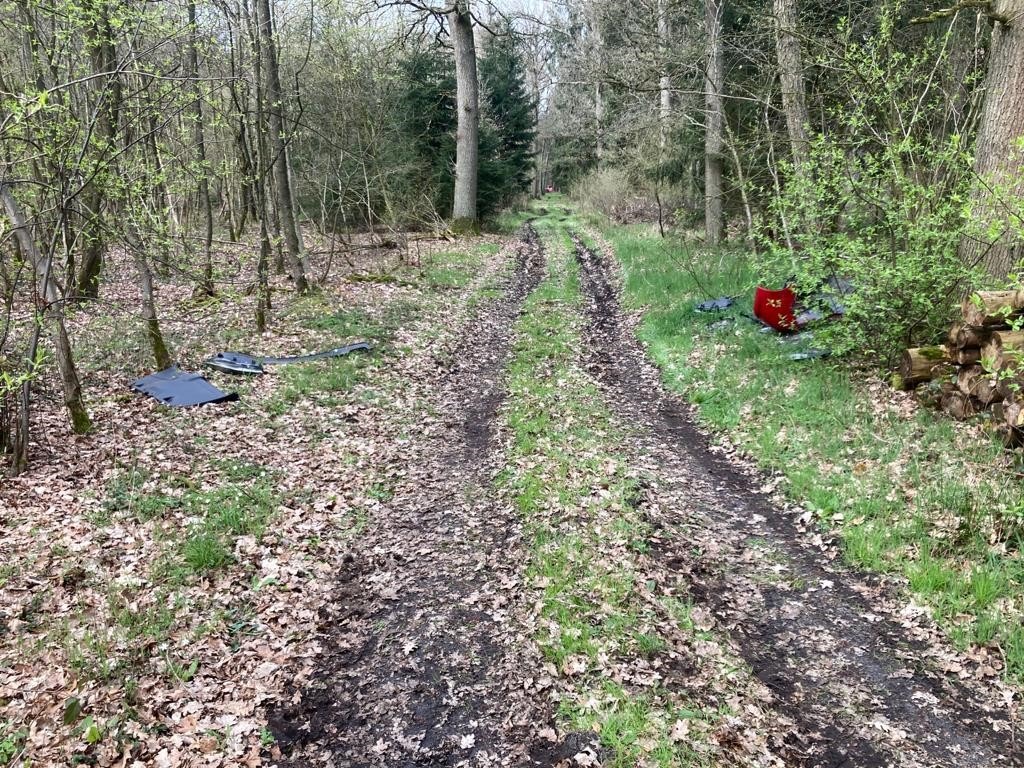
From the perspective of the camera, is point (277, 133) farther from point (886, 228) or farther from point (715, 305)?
point (886, 228)

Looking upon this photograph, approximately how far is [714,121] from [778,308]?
816 centimetres

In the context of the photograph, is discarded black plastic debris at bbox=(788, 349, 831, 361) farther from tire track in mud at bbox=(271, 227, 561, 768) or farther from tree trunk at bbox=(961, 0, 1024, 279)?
tire track in mud at bbox=(271, 227, 561, 768)

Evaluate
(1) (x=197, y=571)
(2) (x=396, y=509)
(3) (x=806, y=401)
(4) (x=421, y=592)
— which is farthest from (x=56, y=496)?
(3) (x=806, y=401)

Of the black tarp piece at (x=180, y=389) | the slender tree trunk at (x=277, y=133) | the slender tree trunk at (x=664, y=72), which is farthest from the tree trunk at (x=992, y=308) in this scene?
the slender tree trunk at (x=277, y=133)

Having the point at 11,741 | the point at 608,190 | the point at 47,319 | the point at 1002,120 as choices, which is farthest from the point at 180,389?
the point at 608,190

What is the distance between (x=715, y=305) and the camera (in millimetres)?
12250

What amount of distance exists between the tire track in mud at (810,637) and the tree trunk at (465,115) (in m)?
19.9

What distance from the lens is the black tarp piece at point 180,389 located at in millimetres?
8427

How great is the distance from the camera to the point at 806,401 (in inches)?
309

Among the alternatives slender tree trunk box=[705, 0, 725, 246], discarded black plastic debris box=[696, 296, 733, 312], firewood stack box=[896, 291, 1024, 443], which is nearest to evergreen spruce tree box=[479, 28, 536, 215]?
slender tree trunk box=[705, 0, 725, 246]

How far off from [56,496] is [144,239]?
14.0ft

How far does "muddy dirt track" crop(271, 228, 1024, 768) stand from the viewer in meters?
3.83

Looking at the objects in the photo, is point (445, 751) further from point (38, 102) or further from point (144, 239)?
point (144, 239)

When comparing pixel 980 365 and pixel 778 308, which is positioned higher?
pixel 778 308
